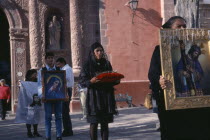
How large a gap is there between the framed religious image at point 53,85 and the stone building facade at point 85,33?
7720 mm

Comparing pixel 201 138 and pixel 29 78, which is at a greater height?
pixel 29 78

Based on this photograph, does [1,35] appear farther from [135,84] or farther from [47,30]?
[135,84]

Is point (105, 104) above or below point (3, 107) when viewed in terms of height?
above

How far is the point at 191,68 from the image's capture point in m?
3.34

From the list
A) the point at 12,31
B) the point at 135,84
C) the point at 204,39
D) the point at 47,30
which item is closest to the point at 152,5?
the point at 135,84

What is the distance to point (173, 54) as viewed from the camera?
10.9ft

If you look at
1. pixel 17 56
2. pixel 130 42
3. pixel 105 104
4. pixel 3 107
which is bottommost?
pixel 3 107

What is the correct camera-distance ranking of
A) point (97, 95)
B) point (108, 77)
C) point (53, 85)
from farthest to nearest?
point (53, 85), point (97, 95), point (108, 77)

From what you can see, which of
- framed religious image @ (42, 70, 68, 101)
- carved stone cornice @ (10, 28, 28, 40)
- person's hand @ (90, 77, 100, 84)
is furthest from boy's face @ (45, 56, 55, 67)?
carved stone cornice @ (10, 28, 28, 40)

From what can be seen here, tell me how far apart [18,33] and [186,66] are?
444 inches

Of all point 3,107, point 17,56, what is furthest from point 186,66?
point 17,56

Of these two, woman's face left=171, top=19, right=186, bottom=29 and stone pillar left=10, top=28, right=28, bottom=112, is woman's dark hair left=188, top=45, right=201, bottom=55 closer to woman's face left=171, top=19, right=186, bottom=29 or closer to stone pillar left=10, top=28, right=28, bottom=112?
woman's face left=171, top=19, right=186, bottom=29

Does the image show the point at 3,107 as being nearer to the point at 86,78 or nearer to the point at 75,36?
the point at 75,36

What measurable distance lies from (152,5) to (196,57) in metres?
11.6
